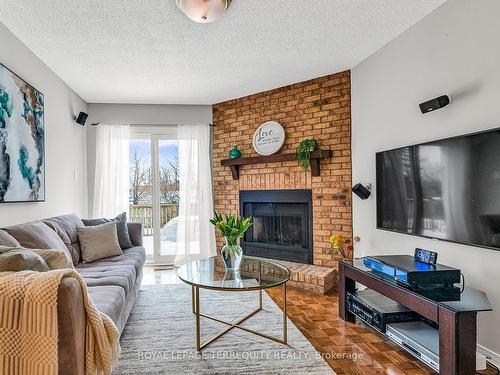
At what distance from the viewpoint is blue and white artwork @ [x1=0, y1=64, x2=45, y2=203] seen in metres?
2.45

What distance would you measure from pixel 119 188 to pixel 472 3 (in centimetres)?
419

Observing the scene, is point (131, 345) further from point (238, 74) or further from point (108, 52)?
point (238, 74)

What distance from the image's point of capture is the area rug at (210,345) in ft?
6.45

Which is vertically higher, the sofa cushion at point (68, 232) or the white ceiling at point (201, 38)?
the white ceiling at point (201, 38)

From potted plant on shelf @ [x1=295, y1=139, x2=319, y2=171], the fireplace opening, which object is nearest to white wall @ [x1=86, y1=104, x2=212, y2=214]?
the fireplace opening

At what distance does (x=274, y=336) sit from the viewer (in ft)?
7.79

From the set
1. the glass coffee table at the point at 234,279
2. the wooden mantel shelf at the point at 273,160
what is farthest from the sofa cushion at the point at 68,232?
the wooden mantel shelf at the point at 273,160

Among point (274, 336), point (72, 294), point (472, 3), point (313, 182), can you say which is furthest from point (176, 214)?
point (472, 3)

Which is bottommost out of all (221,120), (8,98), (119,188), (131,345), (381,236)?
(131,345)

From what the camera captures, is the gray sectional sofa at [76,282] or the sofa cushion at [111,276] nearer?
the gray sectional sofa at [76,282]

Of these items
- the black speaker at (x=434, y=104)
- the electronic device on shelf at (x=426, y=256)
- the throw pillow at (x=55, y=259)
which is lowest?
the electronic device on shelf at (x=426, y=256)

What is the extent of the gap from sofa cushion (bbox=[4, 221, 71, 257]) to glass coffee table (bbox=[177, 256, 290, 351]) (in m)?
0.95

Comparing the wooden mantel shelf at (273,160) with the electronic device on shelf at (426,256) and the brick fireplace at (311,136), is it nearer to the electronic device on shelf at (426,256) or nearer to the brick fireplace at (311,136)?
the brick fireplace at (311,136)

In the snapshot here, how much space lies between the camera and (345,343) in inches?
89.7
